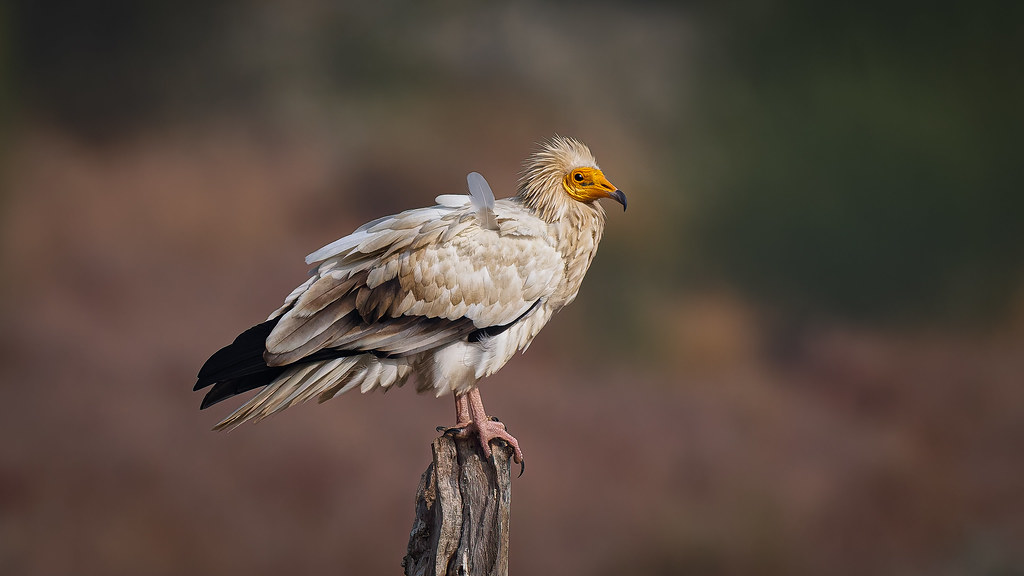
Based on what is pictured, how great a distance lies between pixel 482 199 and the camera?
354 cm

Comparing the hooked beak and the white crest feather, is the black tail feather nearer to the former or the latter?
the white crest feather

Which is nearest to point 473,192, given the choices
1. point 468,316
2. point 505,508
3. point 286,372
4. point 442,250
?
point 442,250

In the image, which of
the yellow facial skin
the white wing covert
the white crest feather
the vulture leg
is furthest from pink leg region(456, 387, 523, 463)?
the yellow facial skin

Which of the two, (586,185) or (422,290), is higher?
(586,185)


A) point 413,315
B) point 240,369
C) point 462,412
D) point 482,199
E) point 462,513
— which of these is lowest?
point 462,513

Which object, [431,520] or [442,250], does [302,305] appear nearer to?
[442,250]

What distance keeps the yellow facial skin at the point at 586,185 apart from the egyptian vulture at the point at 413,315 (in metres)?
0.21

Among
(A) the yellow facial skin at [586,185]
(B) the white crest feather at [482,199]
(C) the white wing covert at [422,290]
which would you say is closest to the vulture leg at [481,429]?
(C) the white wing covert at [422,290]

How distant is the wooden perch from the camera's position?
3.36 meters

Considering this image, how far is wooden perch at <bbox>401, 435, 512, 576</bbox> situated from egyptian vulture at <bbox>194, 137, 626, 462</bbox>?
8 centimetres

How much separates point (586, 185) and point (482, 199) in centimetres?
52

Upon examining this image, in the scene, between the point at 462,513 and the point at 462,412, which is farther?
the point at 462,412

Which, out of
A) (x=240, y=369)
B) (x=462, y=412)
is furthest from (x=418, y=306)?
(x=240, y=369)

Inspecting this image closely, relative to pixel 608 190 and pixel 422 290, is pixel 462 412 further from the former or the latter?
pixel 608 190
